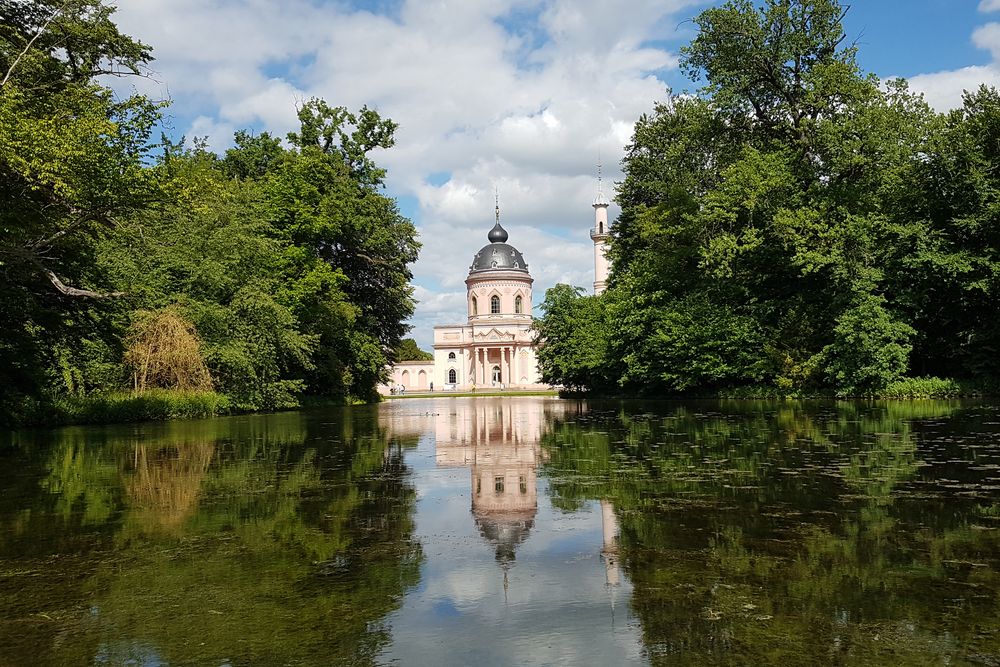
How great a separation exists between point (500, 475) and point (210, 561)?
187 inches

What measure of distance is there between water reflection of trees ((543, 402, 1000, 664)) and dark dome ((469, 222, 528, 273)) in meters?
103

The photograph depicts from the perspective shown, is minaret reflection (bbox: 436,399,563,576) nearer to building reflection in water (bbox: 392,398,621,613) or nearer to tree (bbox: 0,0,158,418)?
building reflection in water (bbox: 392,398,621,613)

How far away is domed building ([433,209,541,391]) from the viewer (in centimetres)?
11081

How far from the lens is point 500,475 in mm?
9641

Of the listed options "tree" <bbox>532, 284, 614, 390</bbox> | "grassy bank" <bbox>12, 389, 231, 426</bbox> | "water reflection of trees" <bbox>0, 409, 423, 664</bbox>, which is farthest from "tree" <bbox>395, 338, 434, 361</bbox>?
"water reflection of trees" <bbox>0, 409, 423, 664</bbox>

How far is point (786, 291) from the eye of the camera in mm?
32781

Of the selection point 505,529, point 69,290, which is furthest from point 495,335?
point 505,529

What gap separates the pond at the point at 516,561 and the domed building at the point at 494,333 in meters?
98.4

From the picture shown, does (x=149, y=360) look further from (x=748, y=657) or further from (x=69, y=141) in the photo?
(x=748, y=657)

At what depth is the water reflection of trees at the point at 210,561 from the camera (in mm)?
3682

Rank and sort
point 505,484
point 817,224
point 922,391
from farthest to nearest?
point 817,224
point 922,391
point 505,484

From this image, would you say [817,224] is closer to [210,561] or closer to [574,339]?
[574,339]

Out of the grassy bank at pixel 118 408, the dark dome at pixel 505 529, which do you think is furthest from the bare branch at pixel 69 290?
the dark dome at pixel 505 529

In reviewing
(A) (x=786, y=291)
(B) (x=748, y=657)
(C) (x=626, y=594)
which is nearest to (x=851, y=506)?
(C) (x=626, y=594)
